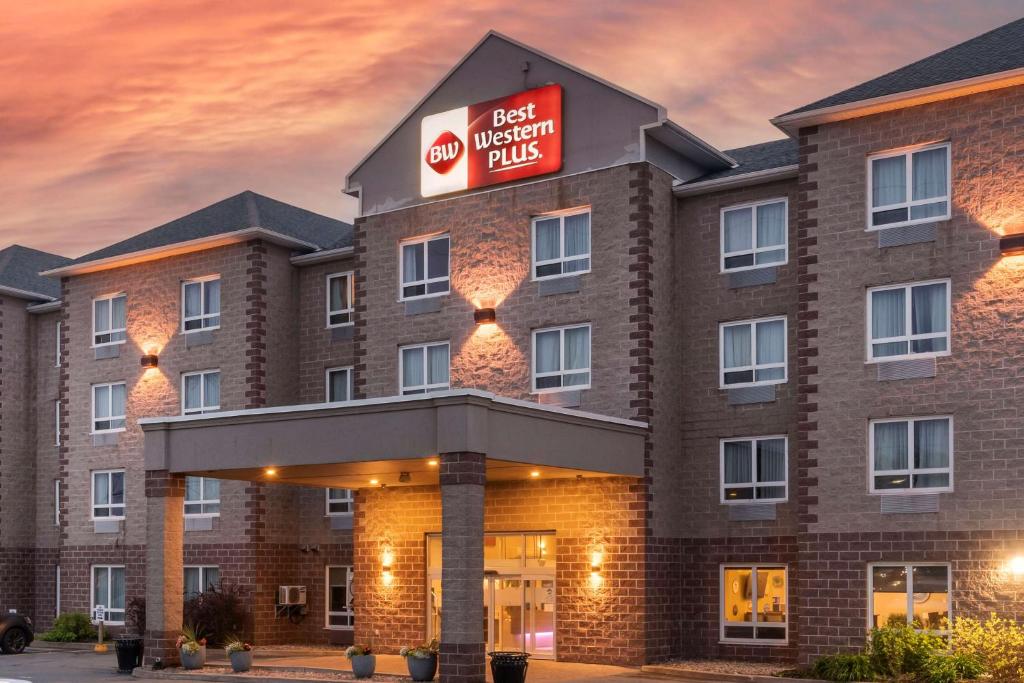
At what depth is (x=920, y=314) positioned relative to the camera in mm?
27781

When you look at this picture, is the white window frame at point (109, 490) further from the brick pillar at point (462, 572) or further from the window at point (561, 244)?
the brick pillar at point (462, 572)

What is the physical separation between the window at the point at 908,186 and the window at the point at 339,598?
18.0 metres

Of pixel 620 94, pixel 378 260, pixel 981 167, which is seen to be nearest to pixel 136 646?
pixel 378 260

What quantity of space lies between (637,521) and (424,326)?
7.90m

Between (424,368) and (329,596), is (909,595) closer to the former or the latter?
(424,368)

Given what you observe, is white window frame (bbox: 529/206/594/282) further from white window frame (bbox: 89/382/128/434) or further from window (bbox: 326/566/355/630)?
white window frame (bbox: 89/382/128/434)

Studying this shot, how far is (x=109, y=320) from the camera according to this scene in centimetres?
4219

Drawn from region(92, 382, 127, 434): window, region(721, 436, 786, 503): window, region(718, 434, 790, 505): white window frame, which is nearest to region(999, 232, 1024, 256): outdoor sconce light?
region(718, 434, 790, 505): white window frame

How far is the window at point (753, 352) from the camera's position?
31016 millimetres

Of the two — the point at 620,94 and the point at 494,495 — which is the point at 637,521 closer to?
the point at 494,495

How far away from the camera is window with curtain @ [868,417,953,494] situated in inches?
1070

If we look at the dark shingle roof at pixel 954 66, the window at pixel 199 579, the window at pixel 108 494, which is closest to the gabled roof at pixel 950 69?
the dark shingle roof at pixel 954 66

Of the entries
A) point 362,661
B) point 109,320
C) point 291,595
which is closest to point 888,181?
point 362,661

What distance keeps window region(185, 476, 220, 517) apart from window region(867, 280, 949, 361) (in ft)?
65.3
